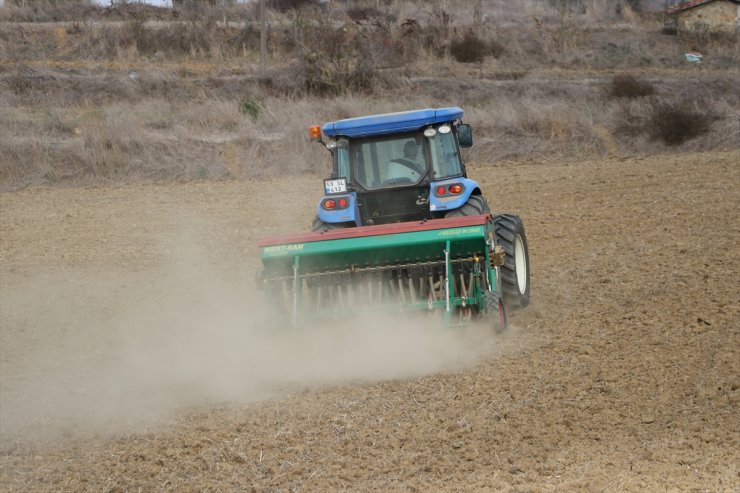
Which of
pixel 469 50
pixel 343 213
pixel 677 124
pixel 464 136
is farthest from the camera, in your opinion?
pixel 469 50

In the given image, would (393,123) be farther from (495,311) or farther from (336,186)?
(495,311)

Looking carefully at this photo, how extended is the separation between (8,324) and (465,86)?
17.0 m

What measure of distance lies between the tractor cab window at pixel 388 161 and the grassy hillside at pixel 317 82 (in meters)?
9.25

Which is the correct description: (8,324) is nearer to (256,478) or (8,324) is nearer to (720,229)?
(256,478)

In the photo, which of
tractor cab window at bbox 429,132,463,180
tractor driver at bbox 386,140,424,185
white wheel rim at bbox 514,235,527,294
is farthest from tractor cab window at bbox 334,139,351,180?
white wheel rim at bbox 514,235,527,294

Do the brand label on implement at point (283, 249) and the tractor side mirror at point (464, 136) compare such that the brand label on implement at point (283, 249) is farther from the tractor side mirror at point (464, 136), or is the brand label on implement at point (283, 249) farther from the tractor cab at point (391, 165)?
the tractor side mirror at point (464, 136)

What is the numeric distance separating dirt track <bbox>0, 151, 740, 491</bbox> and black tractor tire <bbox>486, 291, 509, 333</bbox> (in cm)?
13

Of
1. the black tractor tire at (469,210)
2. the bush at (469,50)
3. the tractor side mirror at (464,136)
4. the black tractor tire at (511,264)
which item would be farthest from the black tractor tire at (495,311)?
the bush at (469,50)

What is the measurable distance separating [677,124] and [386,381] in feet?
44.3

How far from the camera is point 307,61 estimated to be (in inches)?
908

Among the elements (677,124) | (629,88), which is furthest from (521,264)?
(629,88)

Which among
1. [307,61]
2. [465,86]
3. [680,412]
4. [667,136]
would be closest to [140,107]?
[307,61]

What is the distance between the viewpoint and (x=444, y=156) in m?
7.70

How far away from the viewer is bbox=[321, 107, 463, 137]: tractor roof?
24.6 feet
